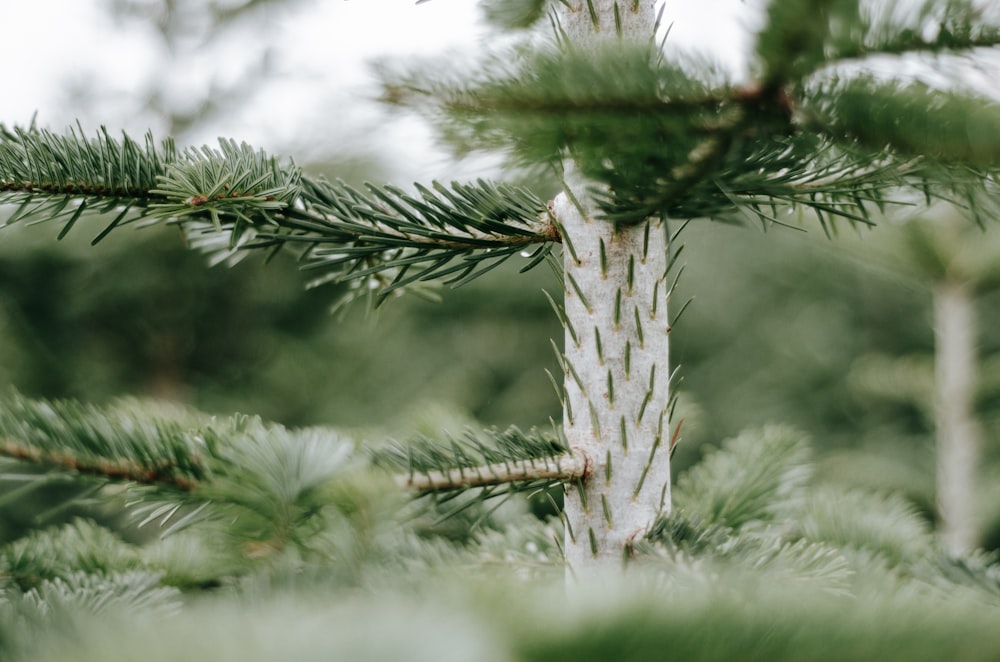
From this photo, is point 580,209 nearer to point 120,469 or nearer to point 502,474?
point 502,474

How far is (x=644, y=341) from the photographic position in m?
0.74

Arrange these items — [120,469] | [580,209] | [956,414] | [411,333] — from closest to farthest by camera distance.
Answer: [120,469] < [580,209] < [956,414] < [411,333]

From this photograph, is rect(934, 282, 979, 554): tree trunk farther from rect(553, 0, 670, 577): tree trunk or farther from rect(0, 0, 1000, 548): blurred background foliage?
rect(553, 0, 670, 577): tree trunk

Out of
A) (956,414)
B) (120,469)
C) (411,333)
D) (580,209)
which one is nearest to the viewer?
(120,469)

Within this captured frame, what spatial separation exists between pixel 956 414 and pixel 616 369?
9.38 ft

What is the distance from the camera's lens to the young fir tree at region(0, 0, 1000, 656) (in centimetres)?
40

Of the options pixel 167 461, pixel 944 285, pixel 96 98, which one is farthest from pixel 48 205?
pixel 96 98

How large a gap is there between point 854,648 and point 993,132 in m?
0.27

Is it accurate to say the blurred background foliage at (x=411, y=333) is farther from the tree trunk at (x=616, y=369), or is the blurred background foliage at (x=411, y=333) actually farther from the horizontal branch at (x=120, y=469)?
the horizontal branch at (x=120, y=469)

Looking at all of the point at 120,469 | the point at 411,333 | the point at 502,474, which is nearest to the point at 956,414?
the point at 502,474

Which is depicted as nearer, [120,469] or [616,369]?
[120,469]

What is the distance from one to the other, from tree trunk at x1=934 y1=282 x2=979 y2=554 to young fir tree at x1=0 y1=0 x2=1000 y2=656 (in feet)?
7.47

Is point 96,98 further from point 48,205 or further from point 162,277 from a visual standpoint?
point 48,205

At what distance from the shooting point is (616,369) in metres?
0.74
